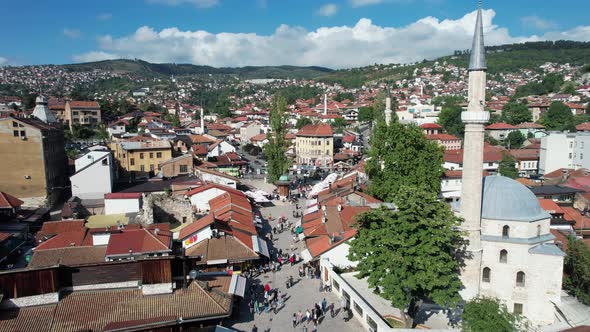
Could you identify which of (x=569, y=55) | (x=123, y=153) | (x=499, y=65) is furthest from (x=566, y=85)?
(x=123, y=153)

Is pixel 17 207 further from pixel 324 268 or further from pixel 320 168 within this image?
pixel 320 168

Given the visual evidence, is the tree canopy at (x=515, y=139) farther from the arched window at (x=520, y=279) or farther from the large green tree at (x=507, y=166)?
the arched window at (x=520, y=279)

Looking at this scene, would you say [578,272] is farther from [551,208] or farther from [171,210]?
[171,210]

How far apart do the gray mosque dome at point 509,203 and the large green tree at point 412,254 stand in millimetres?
3059

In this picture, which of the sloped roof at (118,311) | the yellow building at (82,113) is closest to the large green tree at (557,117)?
the sloped roof at (118,311)

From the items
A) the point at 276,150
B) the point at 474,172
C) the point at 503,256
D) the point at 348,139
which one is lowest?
the point at 503,256

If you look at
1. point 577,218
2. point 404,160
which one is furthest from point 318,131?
point 577,218

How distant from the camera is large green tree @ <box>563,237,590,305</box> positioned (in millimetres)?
21203

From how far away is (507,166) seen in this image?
169 ft

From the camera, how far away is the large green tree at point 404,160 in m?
31.3

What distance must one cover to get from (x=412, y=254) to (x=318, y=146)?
4782 centimetres

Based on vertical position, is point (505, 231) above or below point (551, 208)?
above

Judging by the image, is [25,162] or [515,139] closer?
[25,162]

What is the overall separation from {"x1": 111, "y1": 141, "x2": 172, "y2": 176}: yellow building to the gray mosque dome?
3554 cm
